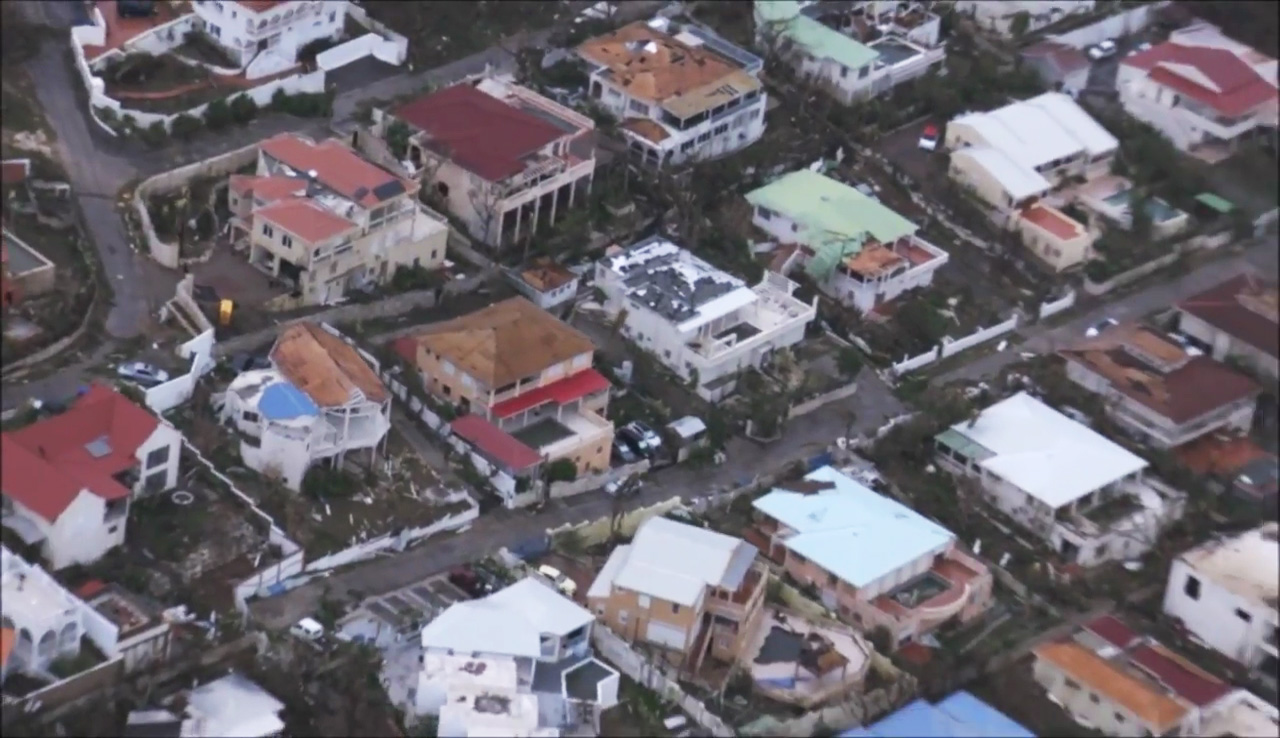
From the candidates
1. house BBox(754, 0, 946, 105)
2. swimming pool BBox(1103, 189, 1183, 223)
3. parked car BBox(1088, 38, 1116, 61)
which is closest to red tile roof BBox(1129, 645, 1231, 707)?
swimming pool BBox(1103, 189, 1183, 223)

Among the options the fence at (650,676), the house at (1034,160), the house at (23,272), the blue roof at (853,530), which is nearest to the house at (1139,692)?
the blue roof at (853,530)

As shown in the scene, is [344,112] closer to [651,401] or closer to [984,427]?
[651,401]

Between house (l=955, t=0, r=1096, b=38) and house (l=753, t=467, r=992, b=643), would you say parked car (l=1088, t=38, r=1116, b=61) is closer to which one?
house (l=955, t=0, r=1096, b=38)

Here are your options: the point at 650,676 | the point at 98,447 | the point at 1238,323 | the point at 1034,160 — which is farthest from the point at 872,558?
the point at 1034,160

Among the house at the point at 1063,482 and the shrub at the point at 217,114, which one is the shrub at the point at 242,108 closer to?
the shrub at the point at 217,114

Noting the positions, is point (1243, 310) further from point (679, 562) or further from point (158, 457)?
point (158, 457)

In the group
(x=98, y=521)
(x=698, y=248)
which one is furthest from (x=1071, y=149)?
(x=98, y=521)
